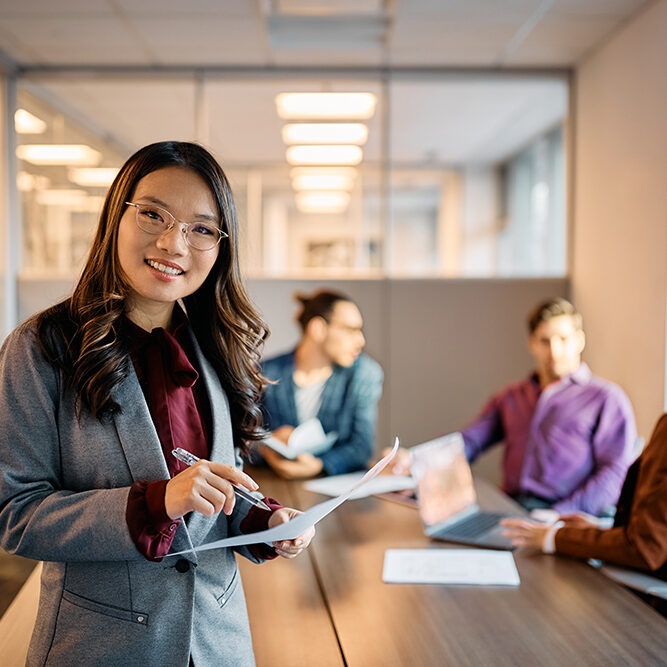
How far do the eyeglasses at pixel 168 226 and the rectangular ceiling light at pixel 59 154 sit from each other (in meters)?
3.98

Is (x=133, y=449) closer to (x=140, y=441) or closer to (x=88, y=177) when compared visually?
(x=140, y=441)

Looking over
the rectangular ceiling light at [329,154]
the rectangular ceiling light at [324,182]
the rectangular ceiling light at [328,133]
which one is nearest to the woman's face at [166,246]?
the rectangular ceiling light at [328,133]

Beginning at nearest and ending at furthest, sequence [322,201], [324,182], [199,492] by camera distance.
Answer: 1. [199,492]
2. [324,182]
3. [322,201]


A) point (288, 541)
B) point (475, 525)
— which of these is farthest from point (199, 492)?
point (475, 525)

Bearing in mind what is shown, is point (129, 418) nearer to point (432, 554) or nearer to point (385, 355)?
point (432, 554)

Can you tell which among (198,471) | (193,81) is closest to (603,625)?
(198,471)

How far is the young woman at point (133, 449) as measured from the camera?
972 millimetres

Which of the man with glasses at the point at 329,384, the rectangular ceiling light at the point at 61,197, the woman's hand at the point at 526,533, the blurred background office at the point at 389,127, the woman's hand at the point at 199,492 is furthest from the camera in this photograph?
the rectangular ceiling light at the point at 61,197

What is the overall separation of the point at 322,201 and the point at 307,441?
4.55m

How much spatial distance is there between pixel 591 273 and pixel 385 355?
1.34m

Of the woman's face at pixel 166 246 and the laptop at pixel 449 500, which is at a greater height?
the woman's face at pixel 166 246

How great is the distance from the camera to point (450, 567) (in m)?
1.79

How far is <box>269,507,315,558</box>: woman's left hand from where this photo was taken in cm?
113

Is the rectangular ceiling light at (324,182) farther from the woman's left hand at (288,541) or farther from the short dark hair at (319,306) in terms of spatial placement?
the woman's left hand at (288,541)
